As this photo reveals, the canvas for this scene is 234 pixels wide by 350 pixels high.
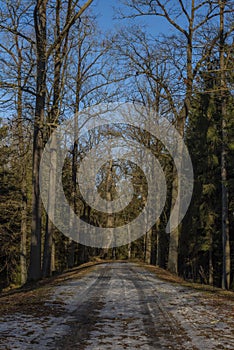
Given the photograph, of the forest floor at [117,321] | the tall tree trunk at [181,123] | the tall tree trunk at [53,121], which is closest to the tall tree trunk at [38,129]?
the tall tree trunk at [53,121]

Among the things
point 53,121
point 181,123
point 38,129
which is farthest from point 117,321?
point 181,123

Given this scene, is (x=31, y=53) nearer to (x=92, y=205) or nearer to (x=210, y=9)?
(x=210, y=9)

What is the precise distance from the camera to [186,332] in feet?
19.2

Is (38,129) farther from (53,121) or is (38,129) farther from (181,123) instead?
(181,123)

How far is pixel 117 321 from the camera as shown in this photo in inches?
260

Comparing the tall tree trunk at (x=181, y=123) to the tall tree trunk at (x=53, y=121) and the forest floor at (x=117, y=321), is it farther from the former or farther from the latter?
the forest floor at (x=117, y=321)

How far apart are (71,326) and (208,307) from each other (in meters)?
3.14

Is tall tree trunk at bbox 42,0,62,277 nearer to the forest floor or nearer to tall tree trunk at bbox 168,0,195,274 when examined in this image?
tall tree trunk at bbox 168,0,195,274

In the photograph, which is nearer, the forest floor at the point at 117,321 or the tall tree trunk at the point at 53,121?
the forest floor at the point at 117,321

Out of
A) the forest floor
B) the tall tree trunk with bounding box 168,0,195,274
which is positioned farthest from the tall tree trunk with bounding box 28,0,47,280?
the tall tree trunk with bounding box 168,0,195,274

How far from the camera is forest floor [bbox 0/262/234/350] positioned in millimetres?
5184

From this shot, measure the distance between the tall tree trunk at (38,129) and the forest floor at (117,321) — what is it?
4452mm

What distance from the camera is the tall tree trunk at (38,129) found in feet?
46.0

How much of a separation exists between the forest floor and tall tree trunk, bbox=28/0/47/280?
445cm
